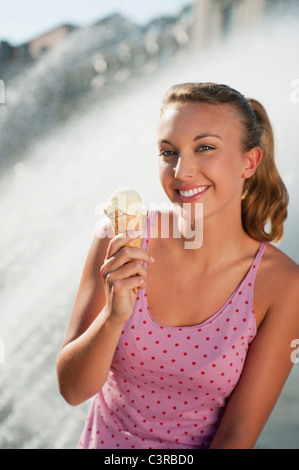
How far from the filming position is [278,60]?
5457mm

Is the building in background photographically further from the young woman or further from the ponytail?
the young woman

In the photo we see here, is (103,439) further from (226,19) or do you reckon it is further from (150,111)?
(226,19)

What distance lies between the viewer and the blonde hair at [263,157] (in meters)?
2.10

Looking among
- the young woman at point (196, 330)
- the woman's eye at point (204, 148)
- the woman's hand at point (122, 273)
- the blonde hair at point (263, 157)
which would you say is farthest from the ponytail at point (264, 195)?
the woman's hand at point (122, 273)

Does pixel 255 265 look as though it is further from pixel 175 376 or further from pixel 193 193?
pixel 175 376

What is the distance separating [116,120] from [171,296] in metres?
5.41

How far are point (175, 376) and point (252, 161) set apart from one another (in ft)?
2.93

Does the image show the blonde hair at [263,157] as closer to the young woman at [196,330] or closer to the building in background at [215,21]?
the young woman at [196,330]

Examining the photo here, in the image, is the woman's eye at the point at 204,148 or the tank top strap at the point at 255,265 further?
the tank top strap at the point at 255,265

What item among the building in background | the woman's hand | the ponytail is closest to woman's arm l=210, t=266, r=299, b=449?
the ponytail

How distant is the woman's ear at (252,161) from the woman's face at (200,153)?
93 millimetres

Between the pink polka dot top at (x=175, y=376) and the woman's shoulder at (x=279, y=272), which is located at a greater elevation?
the woman's shoulder at (x=279, y=272)

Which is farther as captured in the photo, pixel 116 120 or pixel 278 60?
pixel 116 120
